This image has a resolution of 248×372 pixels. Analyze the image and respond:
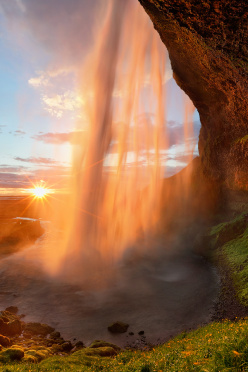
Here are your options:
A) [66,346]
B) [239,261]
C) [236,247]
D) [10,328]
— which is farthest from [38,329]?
[236,247]

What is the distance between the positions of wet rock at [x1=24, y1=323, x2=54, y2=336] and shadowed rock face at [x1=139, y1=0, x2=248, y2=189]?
78.0 ft

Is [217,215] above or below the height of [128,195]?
below

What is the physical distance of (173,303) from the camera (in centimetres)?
2297

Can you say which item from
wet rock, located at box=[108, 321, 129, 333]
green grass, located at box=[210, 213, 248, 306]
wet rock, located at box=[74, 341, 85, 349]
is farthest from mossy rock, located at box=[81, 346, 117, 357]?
green grass, located at box=[210, 213, 248, 306]

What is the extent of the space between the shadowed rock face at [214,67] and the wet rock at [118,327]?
867 inches

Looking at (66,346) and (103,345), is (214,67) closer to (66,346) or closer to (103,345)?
(103,345)

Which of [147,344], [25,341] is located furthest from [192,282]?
[25,341]

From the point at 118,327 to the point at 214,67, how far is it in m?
26.7

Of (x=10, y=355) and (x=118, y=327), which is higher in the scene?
(x=10, y=355)

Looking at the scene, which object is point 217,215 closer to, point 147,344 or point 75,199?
point 75,199

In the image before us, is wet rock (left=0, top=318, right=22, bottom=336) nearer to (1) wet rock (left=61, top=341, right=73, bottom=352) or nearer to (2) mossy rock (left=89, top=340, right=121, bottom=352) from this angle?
(1) wet rock (left=61, top=341, right=73, bottom=352)

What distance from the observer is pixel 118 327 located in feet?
60.2

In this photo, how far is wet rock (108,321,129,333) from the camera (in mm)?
18197

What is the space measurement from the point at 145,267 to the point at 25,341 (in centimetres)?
2128
